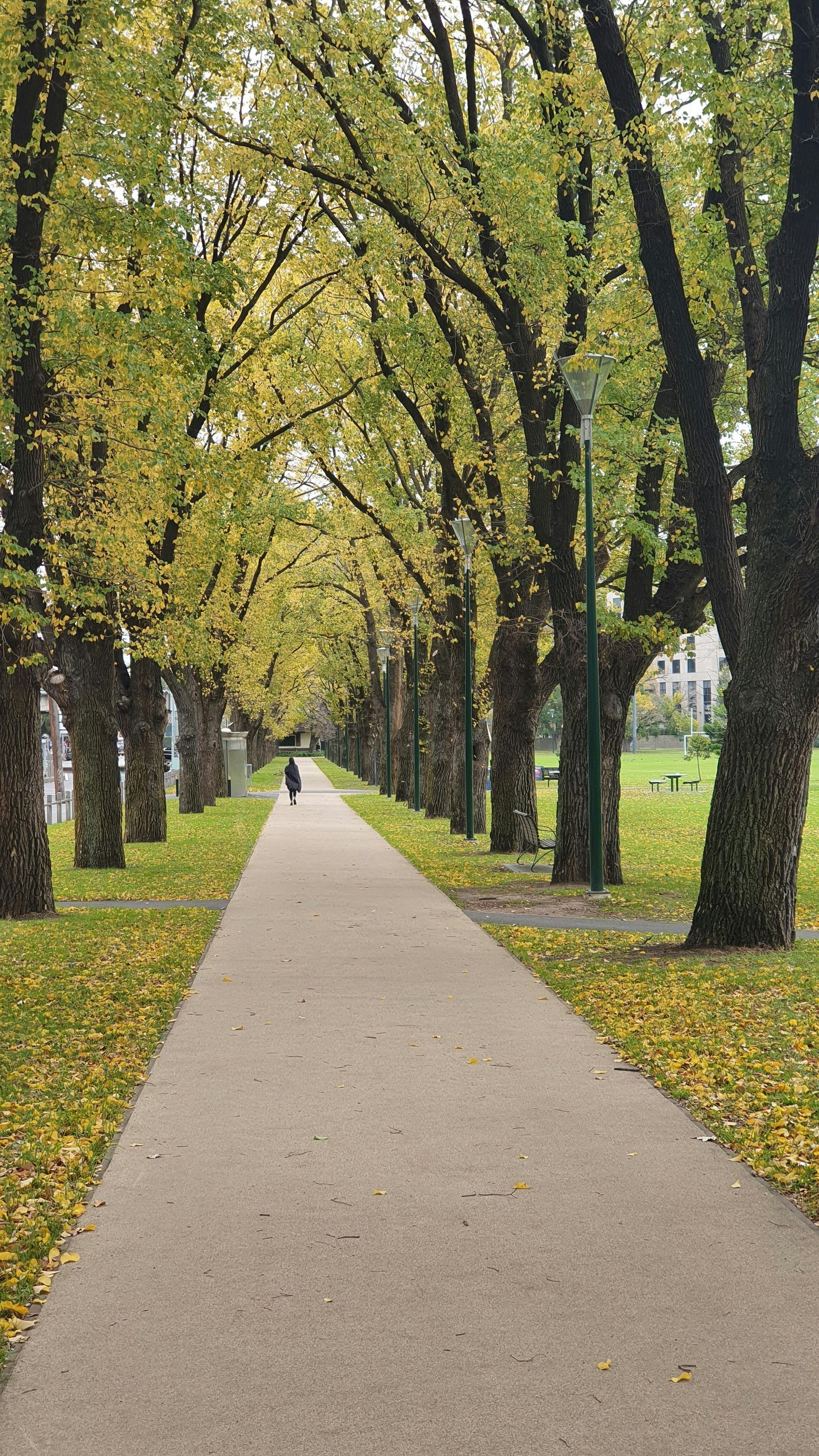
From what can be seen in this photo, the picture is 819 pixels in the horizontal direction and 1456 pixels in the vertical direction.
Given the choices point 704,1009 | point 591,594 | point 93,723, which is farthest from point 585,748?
point 704,1009

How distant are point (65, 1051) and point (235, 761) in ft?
139

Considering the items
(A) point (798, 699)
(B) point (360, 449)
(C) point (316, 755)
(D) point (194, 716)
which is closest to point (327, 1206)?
(A) point (798, 699)

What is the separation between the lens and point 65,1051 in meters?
7.89

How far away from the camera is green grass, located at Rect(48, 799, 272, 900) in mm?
16688

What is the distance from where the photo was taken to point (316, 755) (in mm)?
164000

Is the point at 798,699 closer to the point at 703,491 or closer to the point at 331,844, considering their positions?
the point at 703,491

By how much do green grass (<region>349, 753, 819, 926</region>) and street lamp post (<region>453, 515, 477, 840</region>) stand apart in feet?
2.10

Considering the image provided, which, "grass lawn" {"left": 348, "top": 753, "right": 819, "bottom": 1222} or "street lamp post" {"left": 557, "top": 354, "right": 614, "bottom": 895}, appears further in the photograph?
"street lamp post" {"left": 557, "top": 354, "right": 614, "bottom": 895}

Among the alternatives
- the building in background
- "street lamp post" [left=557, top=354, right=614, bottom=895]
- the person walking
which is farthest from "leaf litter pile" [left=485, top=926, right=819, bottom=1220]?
the building in background

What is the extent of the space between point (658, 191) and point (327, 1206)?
8.79 meters

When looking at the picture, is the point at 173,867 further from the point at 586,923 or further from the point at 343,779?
the point at 343,779

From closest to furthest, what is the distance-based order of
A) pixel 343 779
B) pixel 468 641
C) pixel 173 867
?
pixel 173 867 < pixel 468 641 < pixel 343 779

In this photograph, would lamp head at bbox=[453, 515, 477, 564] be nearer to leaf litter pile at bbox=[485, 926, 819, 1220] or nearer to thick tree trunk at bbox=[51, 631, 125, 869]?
thick tree trunk at bbox=[51, 631, 125, 869]

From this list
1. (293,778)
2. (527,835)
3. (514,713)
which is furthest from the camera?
(293,778)
